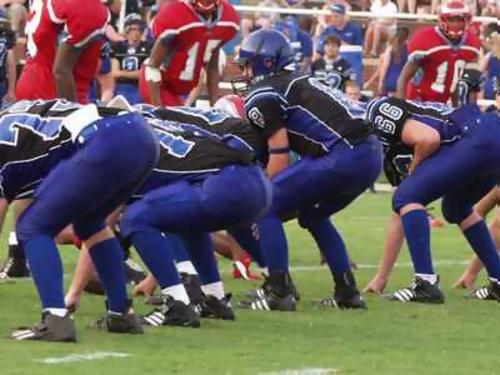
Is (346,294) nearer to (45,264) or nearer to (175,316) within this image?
(175,316)

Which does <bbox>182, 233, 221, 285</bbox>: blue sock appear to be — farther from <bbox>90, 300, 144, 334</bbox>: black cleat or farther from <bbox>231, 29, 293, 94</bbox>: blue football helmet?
<bbox>231, 29, 293, 94</bbox>: blue football helmet

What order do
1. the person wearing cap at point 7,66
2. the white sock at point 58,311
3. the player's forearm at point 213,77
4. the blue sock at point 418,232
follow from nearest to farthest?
the white sock at point 58,311 < the blue sock at point 418,232 < the player's forearm at point 213,77 < the person wearing cap at point 7,66

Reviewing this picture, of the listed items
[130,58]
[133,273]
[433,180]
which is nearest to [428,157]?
[433,180]

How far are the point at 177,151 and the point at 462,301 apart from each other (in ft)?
7.65

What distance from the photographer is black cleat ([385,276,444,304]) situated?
9.21m

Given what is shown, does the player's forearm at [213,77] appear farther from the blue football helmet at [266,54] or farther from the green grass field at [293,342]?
the blue football helmet at [266,54]

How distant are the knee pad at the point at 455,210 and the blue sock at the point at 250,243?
1102 mm

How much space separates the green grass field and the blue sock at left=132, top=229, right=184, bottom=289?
0.25m

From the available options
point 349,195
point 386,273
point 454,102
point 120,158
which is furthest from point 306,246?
point 120,158

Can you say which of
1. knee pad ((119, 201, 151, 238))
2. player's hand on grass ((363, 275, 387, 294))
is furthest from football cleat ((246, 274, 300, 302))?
knee pad ((119, 201, 151, 238))

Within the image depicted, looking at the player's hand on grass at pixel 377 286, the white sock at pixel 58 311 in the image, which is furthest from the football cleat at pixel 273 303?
the white sock at pixel 58 311

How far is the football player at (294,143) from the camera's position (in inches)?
340

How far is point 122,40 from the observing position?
17.9m

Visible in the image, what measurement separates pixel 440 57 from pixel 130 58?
220 inches
